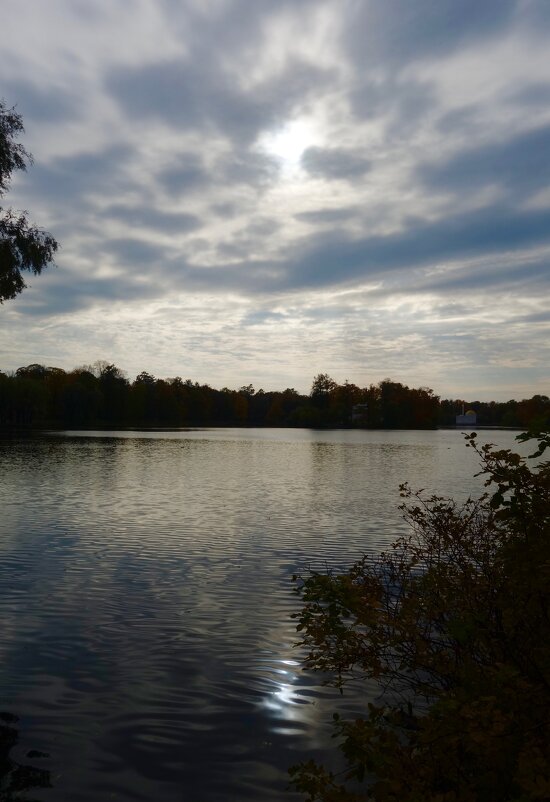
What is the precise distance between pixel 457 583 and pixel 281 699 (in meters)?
3.20

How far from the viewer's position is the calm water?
26.0 ft

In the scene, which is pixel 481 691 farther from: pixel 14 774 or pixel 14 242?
pixel 14 242

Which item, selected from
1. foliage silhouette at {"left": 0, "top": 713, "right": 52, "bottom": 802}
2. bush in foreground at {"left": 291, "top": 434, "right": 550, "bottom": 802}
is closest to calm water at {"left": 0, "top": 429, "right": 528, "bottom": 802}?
foliage silhouette at {"left": 0, "top": 713, "right": 52, "bottom": 802}

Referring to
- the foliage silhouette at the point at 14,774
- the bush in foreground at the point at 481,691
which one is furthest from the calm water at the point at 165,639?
the bush in foreground at the point at 481,691

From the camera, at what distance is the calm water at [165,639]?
Answer: 7.91 metres

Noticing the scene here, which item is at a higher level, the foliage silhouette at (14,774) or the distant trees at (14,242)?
the distant trees at (14,242)

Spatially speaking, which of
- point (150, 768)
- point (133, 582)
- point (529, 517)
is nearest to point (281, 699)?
point (150, 768)

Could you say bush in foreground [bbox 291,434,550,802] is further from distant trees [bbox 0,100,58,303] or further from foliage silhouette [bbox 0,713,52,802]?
distant trees [bbox 0,100,58,303]

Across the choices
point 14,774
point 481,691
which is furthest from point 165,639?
point 481,691

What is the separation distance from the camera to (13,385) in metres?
142

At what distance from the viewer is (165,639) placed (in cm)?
1212

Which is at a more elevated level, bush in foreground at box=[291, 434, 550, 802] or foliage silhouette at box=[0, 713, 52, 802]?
bush in foreground at box=[291, 434, 550, 802]

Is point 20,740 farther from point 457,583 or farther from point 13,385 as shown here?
point 13,385

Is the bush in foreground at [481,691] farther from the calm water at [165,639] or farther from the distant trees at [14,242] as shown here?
the distant trees at [14,242]
